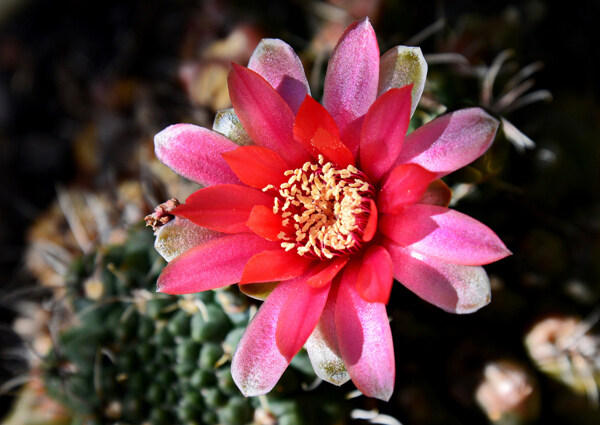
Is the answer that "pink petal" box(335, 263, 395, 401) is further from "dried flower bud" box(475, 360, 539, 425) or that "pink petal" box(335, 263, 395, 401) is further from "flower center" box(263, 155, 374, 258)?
"dried flower bud" box(475, 360, 539, 425)

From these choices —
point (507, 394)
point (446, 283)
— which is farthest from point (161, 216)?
point (507, 394)

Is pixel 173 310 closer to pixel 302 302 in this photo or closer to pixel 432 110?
pixel 302 302

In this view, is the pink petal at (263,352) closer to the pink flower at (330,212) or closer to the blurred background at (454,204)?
the pink flower at (330,212)

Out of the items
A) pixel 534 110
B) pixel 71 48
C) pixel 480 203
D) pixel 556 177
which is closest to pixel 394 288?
pixel 480 203

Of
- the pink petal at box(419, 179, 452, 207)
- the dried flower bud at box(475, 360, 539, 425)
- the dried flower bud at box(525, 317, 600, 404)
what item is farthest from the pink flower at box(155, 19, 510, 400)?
the dried flower bud at box(525, 317, 600, 404)

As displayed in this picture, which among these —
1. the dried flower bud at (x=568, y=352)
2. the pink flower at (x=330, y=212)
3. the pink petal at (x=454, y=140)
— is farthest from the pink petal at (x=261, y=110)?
the dried flower bud at (x=568, y=352)
